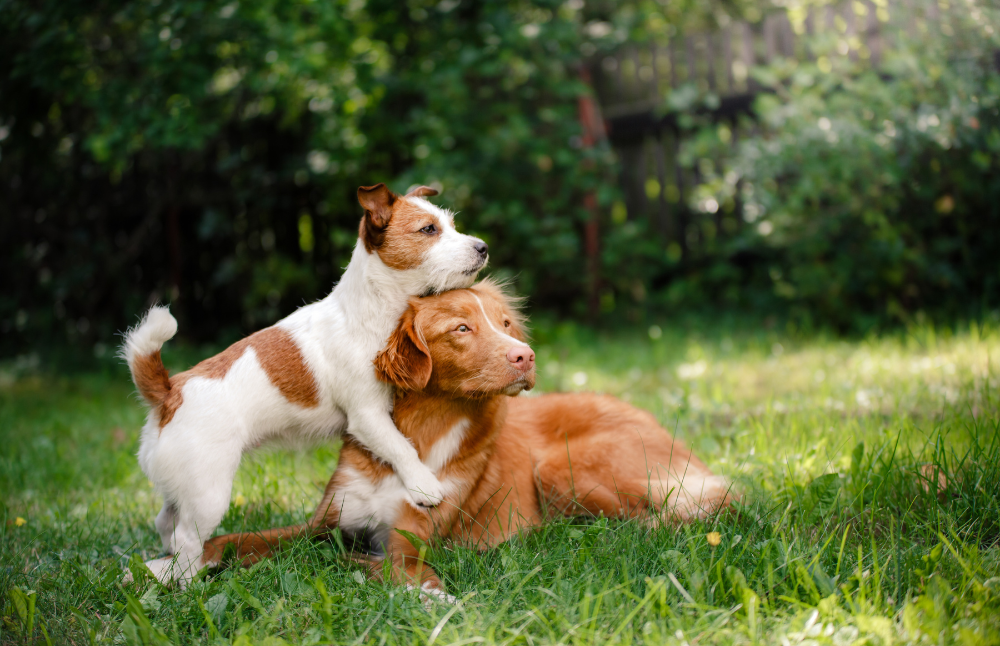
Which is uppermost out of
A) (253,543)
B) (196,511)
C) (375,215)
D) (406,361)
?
(375,215)

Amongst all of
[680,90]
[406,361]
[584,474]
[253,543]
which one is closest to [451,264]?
[406,361]

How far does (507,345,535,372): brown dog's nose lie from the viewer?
6.93ft

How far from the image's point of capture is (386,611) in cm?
193

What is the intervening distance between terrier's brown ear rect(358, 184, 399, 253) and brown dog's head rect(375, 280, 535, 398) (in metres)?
0.26

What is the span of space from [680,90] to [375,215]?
431cm

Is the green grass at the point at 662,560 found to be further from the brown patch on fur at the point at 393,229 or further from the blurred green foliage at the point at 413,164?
the blurred green foliage at the point at 413,164

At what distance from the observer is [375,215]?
7.61 ft

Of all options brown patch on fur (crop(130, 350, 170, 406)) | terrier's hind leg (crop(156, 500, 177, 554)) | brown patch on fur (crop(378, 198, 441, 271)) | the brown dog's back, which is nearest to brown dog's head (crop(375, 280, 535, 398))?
brown patch on fur (crop(378, 198, 441, 271))

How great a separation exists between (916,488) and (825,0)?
20.6ft

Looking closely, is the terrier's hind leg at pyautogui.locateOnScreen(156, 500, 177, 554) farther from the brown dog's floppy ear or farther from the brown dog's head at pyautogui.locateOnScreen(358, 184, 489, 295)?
the brown dog's head at pyautogui.locateOnScreen(358, 184, 489, 295)

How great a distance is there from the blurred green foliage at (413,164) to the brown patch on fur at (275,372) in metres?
3.22

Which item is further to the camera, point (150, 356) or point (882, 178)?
point (882, 178)

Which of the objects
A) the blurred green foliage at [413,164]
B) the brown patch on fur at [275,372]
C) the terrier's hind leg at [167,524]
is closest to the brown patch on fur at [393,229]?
the brown patch on fur at [275,372]

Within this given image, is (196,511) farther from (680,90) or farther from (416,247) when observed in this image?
(680,90)
